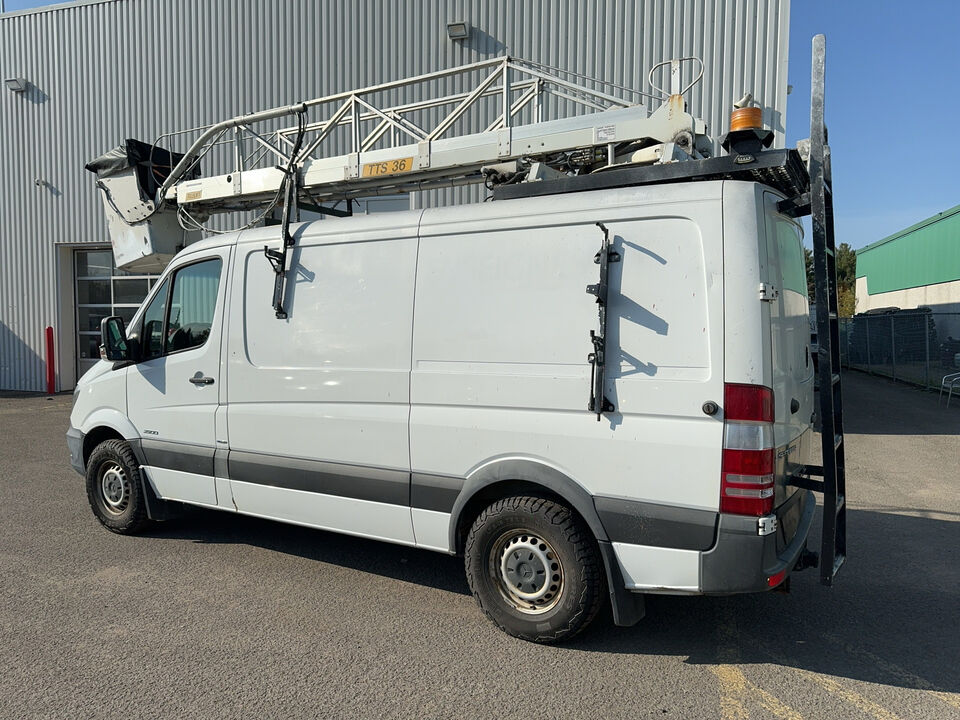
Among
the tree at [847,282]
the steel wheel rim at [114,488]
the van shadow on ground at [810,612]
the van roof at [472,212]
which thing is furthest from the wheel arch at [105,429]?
the tree at [847,282]

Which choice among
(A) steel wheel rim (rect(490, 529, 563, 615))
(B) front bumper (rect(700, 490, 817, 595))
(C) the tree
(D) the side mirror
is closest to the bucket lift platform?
(D) the side mirror

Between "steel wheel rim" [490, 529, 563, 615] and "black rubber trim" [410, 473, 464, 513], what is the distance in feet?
1.16

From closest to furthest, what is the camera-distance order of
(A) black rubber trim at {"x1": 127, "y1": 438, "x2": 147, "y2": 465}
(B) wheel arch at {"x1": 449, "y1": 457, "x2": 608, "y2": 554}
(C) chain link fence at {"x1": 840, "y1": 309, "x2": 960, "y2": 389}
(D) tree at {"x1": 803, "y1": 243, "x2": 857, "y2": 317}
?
1. (B) wheel arch at {"x1": 449, "y1": 457, "x2": 608, "y2": 554}
2. (A) black rubber trim at {"x1": 127, "y1": 438, "x2": 147, "y2": 465}
3. (C) chain link fence at {"x1": 840, "y1": 309, "x2": 960, "y2": 389}
4. (D) tree at {"x1": 803, "y1": 243, "x2": 857, "y2": 317}

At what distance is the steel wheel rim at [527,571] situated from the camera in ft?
12.3

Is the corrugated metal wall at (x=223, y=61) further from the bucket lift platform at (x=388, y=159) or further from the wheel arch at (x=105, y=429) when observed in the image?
the wheel arch at (x=105, y=429)

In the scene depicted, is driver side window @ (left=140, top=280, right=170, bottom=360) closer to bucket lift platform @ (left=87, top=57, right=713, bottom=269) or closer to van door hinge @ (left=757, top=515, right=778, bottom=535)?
bucket lift platform @ (left=87, top=57, right=713, bottom=269)

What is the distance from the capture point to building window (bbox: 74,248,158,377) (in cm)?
1659

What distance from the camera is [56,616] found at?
163 inches

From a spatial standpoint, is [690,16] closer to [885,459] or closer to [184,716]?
[885,459]

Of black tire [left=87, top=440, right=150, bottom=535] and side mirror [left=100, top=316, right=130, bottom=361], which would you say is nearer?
side mirror [left=100, top=316, right=130, bottom=361]

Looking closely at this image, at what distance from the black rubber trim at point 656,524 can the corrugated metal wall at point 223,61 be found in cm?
912

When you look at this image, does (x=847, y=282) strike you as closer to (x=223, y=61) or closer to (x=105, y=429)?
(x=223, y=61)

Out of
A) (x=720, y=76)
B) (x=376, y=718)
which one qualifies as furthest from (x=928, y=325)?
(x=376, y=718)

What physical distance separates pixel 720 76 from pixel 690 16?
3.69ft
